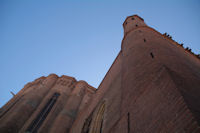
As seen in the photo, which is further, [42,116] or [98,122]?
[42,116]

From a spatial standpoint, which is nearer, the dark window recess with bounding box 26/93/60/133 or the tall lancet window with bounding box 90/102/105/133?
the tall lancet window with bounding box 90/102/105/133

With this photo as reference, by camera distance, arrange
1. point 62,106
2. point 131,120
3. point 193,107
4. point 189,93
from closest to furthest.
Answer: point 193,107 → point 189,93 → point 131,120 → point 62,106

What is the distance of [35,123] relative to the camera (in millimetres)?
14219

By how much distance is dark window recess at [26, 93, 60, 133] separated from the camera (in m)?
13.7

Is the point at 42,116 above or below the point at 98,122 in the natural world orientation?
above

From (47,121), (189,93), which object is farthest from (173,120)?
(47,121)

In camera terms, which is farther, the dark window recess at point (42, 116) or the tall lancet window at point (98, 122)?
the dark window recess at point (42, 116)

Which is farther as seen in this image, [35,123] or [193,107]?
Answer: [35,123]

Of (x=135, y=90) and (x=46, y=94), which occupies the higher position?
(x=46, y=94)

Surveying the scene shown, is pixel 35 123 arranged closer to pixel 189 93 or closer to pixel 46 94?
pixel 46 94

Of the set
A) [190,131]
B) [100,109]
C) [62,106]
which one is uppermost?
[62,106]

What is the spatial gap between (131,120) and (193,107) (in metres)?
1.77

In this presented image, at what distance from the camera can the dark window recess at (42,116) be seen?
1369 centimetres

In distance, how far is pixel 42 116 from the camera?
1505 centimetres
